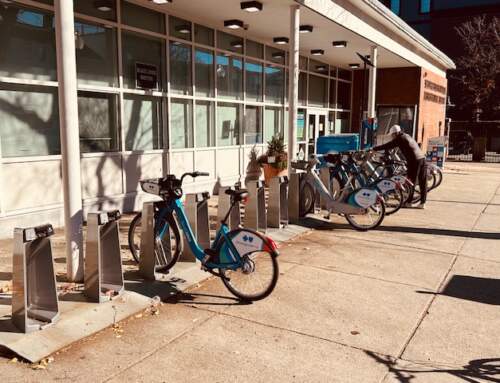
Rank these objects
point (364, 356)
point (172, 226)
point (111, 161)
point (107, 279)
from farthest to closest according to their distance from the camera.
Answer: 1. point (111, 161)
2. point (172, 226)
3. point (107, 279)
4. point (364, 356)

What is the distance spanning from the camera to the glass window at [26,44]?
6398 mm

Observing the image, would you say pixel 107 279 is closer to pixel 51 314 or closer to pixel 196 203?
pixel 51 314

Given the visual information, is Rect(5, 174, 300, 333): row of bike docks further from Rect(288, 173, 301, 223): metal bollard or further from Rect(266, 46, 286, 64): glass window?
Rect(266, 46, 286, 64): glass window

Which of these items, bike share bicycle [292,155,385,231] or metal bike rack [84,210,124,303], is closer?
metal bike rack [84,210,124,303]

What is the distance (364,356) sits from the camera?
344 centimetres

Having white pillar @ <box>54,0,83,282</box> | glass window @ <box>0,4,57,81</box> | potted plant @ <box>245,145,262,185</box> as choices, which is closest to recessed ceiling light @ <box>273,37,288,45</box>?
potted plant @ <box>245,145,262,185</box>

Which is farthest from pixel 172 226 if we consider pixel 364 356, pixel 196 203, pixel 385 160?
A: pixel 385 160

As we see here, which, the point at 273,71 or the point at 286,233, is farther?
the point at 273,71

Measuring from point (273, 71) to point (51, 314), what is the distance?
10.8 meters

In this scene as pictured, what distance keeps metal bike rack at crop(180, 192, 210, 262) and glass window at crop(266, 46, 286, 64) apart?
28.0 ft

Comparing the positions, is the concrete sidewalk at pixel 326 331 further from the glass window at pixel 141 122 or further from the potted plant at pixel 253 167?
the potted plant at pixel 253 167

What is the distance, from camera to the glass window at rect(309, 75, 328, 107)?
51.9 feet

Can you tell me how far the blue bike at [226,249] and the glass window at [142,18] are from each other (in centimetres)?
461

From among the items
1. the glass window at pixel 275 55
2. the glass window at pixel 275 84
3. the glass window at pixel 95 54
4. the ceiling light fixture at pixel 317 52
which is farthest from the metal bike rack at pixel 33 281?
the ceiling light fixture at pixel 317 52
